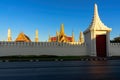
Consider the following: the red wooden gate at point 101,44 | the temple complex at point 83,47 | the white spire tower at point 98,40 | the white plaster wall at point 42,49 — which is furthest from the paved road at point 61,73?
the red wooden gate at point 101,44

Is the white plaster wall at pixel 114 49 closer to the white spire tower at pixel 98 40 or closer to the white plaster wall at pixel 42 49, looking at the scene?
the white spire tower at pixel 98 40

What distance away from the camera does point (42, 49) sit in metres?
37.6

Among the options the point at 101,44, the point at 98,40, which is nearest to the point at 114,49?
the point at 101,44

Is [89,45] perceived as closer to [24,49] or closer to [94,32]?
[94,32]

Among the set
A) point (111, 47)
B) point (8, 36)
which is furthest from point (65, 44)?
point (8, 36)

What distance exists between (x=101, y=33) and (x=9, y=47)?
13.5 meters

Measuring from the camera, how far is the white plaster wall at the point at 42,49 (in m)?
36.1

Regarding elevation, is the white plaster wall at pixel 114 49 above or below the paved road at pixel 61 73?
above

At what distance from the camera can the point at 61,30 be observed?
223 ft

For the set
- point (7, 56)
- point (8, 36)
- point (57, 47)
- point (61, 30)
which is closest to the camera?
point (7, 56)

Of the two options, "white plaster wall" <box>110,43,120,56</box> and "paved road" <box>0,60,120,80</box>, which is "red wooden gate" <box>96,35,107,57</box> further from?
"paved road" <box>0,60,120,80</box>

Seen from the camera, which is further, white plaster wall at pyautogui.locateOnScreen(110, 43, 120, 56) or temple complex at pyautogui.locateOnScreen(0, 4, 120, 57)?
white plaster wall at pyautogui.locateOnScreen(110, 43, 120, 56)

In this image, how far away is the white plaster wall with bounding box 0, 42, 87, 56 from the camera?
36.1 metres

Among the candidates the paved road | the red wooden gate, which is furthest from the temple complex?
the paved road
